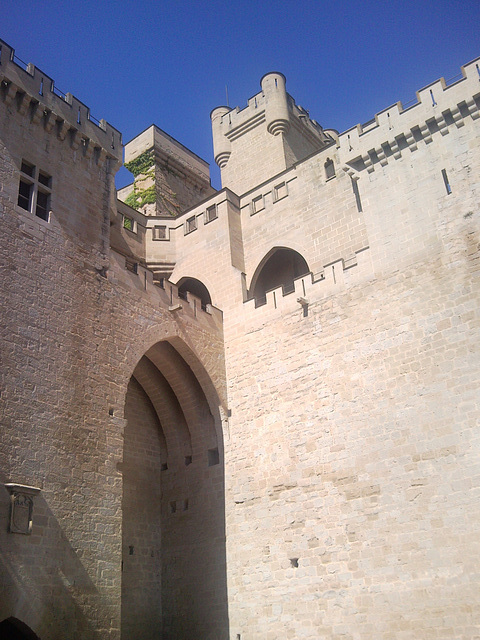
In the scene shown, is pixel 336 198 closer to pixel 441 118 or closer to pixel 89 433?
pixel 441 118

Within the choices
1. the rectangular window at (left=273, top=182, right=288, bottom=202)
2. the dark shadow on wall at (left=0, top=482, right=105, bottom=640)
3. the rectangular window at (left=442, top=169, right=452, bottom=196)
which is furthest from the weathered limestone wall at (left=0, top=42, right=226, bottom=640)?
the rectangular window at (left=442, top=169, right=452, bottom=196)

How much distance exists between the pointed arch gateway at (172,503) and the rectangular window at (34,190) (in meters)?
4.01

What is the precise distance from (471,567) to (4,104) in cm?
1186

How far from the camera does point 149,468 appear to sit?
48.6 ft

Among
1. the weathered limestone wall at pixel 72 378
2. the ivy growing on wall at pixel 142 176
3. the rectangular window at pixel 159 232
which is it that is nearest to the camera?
the weathered limestone wall at pixel 72 378

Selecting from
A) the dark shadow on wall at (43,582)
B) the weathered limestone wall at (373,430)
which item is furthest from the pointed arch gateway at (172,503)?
the dark shadow on wall at (43,582)

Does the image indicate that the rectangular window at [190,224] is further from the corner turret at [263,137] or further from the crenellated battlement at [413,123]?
the crenellated battlement at [413,123]

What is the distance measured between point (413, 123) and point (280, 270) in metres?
5.61

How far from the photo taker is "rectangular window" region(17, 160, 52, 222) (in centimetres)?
1208

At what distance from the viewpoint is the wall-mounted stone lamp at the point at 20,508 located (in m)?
9.35

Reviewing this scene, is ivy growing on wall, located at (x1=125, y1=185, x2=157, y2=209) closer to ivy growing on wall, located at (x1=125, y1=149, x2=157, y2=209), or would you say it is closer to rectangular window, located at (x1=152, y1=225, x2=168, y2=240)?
ivy growing on wall, located at (x1=125, y1=149, x2=157, y2=209)

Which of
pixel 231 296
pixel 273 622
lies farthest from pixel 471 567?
pixel 231 296

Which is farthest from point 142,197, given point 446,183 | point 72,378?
point 446,183

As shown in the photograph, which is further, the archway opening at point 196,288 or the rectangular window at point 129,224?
the archway opening at point 196,288
